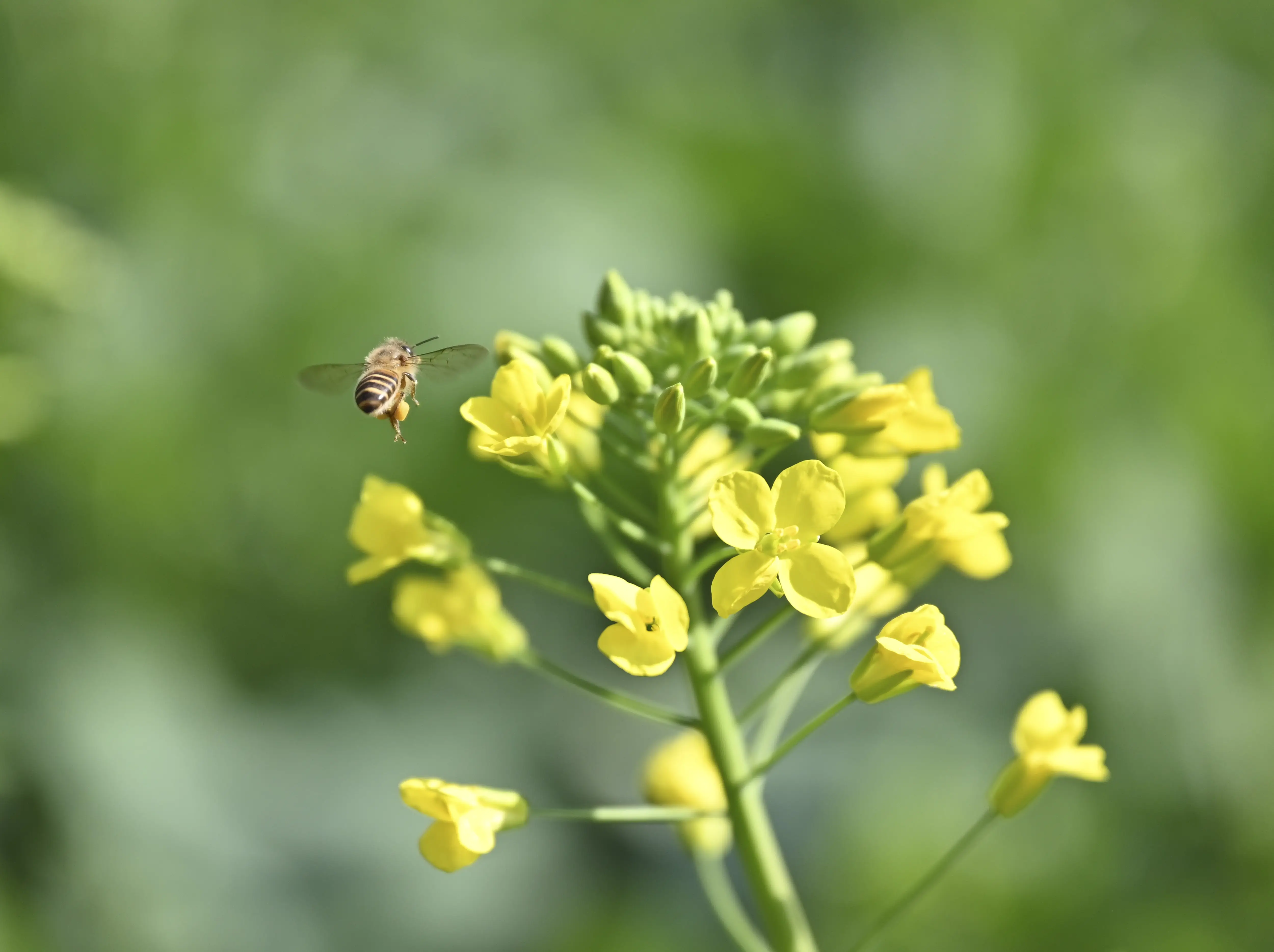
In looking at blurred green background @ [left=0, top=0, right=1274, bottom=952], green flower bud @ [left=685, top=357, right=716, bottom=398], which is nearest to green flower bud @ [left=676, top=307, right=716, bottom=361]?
green flower bud @ [left=685, top=357, right=716, bottom=398]

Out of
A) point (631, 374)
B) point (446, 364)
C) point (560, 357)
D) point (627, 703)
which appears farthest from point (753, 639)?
point (446, 364)

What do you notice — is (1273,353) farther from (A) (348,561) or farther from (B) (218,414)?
(B) (218,414)

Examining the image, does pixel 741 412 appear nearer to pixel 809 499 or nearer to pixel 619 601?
pixel 809 499

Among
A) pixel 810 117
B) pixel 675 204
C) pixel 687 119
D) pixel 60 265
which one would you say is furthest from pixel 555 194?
pixel 60 265

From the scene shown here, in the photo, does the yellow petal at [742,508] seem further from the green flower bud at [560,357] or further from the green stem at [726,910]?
the green stem at [726,910]

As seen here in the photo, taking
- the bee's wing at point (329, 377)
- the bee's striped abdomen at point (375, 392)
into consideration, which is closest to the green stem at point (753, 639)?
the bee's striped abdomen at point (375, 392)

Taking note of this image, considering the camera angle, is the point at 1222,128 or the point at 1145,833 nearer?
the point at 1145,833

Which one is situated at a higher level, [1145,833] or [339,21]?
[339,21]
